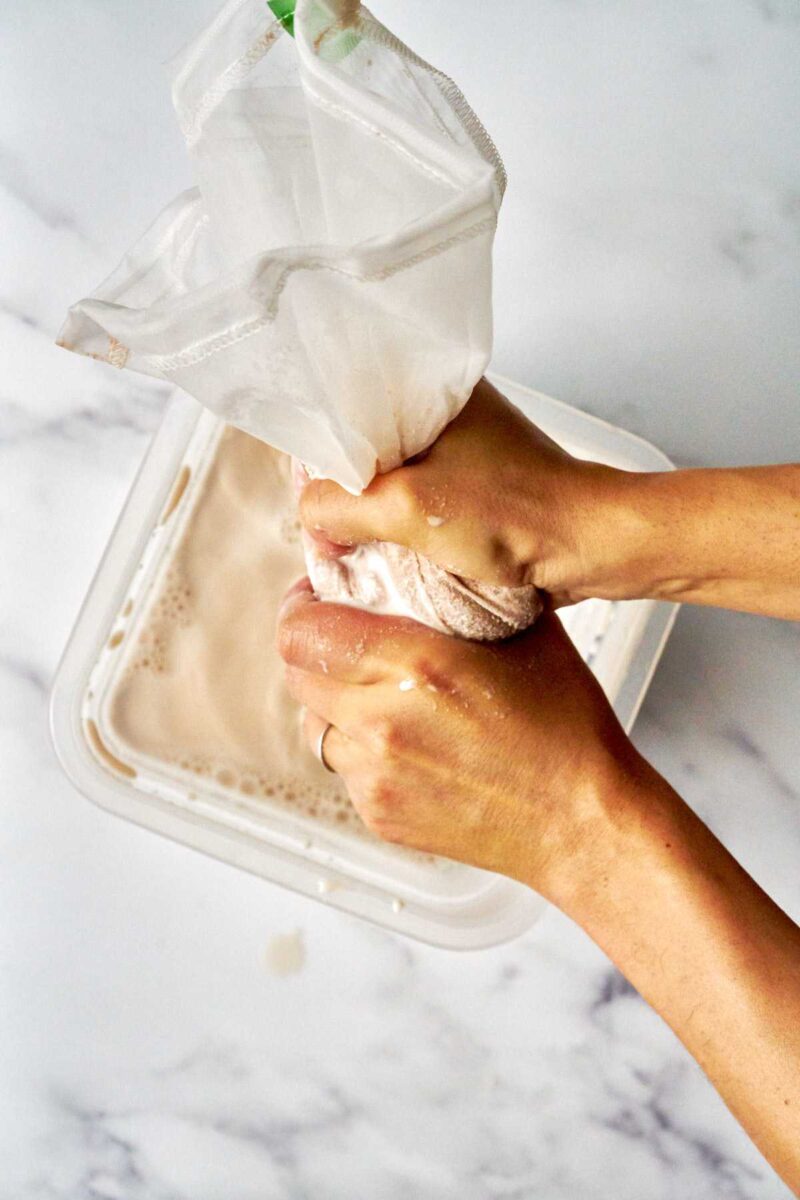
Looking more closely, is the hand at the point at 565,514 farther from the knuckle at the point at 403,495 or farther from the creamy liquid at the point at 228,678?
A: the creamy liquid at the point at 228,678

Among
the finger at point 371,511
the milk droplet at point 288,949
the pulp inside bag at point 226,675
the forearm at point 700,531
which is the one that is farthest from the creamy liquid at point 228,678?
the forearm at point 700,531

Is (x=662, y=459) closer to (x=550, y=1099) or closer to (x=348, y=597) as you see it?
(x=348, y=597)

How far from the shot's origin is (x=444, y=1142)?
2.69ft

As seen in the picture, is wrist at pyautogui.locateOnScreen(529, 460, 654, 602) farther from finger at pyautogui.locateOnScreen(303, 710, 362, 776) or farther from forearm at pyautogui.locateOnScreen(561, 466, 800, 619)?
finger at pyautogui.locateOnScreen(303, 710, 362, 776)

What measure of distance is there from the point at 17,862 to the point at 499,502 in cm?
53

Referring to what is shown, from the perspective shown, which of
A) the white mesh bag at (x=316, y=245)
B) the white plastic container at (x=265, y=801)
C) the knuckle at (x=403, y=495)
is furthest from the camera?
the white plastic container at (x=265, y=801)

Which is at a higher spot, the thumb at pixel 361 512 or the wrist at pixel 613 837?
the thumb at pixel 361 512

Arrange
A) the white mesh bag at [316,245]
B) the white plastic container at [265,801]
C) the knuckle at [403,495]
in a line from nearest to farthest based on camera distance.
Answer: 1. the white mesh bag at [316,245]
2. the knuckle at [403,495]
3. the white plastic container at [265,801]

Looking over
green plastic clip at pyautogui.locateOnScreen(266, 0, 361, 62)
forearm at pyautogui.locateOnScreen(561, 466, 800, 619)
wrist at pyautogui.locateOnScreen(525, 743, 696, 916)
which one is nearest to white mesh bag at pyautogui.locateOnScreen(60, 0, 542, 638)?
green plastic clip at pyautogui.locateOnScreen(266, 0, 361, 62)

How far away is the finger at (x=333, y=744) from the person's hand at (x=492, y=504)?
0.14 metres

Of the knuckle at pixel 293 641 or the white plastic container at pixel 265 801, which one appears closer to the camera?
the knuckle at pixel 293 641

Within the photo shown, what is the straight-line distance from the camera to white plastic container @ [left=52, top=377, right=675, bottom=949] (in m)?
0.74

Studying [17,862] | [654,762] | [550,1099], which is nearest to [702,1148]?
[550,1099]

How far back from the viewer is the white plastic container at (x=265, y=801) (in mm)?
738
